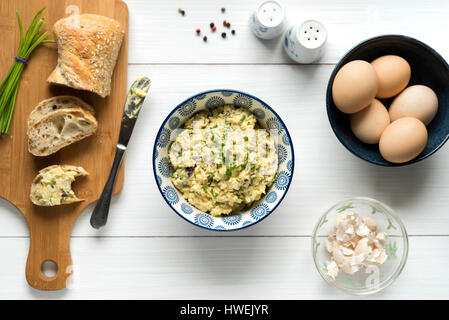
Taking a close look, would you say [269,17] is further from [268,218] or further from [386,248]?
[386,248]

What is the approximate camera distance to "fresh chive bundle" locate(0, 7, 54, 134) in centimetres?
147

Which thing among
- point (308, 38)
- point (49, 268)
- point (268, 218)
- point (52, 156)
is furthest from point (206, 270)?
point (308, 38)

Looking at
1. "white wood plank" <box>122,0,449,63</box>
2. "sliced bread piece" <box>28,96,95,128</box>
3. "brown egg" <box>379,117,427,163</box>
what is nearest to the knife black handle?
"sliced bread piece" <box>28,96,95,128</box>

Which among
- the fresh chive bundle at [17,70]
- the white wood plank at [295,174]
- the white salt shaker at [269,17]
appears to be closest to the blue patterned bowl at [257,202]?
the white wood plank at [295,174]

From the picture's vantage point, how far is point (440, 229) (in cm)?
161

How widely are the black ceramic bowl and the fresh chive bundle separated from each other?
1.07m

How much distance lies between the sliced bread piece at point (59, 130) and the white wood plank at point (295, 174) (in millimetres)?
182

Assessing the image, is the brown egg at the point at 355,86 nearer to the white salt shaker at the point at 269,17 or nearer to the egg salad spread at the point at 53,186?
the white salt shaker at the point at 269,17

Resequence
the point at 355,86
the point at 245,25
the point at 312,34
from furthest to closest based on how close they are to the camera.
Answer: the point at 245,25 → the point at 312,34 → the point at 355,86

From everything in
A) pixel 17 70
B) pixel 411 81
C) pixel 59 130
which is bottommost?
pixel 59 130

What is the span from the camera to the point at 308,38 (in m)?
1.46

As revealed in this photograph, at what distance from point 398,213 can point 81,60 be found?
Answer: 133 centimetres

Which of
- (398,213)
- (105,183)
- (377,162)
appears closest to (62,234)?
(105,183)

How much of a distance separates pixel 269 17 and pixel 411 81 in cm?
58
